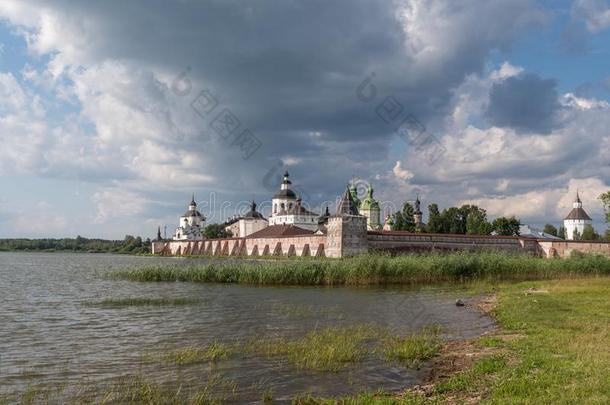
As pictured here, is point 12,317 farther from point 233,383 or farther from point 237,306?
point 233,383

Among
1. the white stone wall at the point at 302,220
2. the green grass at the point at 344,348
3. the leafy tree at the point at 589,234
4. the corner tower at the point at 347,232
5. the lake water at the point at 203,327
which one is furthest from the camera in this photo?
the white stone wall at the point at 302,220

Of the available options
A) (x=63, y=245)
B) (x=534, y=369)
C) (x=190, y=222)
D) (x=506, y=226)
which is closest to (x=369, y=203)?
(x=506, y=226)

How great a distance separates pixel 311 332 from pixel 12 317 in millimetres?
9488

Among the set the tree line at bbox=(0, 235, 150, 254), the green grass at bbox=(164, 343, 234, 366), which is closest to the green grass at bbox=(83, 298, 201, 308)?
the green grass at bbox=(164, 343, 234, 366)

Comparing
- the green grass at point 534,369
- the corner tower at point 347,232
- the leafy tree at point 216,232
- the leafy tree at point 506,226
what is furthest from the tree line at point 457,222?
the green grass at point 534,369

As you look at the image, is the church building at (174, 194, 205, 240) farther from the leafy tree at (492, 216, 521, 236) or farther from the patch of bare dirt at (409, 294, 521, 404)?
the patch of bare dirt at (409, 294, 521, 404)

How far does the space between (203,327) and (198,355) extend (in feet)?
12.8

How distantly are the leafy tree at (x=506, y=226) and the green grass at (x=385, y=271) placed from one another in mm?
38590

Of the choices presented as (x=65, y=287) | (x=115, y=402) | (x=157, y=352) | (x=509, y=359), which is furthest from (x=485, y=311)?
(x=65, y=287)

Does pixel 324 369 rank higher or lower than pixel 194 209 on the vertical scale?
lower

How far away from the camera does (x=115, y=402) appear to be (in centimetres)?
759

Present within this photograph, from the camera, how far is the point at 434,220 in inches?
2894

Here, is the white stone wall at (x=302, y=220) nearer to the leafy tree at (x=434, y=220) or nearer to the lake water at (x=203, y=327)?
the leafy tree at (x=434, y=220)

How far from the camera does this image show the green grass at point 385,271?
26875 millimetres
